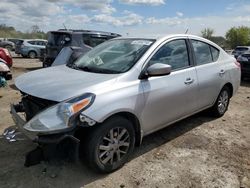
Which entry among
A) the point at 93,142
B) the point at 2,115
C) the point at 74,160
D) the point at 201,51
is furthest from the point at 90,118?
the point at 2,115

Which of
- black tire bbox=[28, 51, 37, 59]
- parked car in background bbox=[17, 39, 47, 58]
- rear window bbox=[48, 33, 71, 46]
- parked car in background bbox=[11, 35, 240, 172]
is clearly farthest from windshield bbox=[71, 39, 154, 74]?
black tire bbox=[28, 51, 37, 59]

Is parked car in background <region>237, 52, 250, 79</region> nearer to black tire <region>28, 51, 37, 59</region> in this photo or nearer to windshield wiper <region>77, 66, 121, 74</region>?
windshield wiper <region>77, 66, 121, 74</region>

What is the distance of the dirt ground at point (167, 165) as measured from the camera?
136 inches

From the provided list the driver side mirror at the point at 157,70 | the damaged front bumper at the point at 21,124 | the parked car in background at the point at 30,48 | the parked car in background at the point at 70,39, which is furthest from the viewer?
the parked car in background at the point at 30,48

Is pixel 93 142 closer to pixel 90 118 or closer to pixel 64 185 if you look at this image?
pixel 90 118

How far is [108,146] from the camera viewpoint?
347 centimetres

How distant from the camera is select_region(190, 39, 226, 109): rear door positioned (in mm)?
4949

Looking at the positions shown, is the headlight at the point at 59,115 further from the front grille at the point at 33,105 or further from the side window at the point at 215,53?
the side window at the point at 215,53

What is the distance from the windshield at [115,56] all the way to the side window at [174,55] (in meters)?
Result: 0.20

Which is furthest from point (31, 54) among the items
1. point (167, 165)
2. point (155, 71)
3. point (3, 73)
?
point (167, 165)

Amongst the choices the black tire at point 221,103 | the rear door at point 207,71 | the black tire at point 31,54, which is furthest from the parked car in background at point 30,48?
the rear door at point 207,71

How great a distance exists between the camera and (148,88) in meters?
3.84

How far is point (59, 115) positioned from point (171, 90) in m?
1.77

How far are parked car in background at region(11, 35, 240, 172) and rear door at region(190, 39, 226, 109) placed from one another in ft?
0.06
